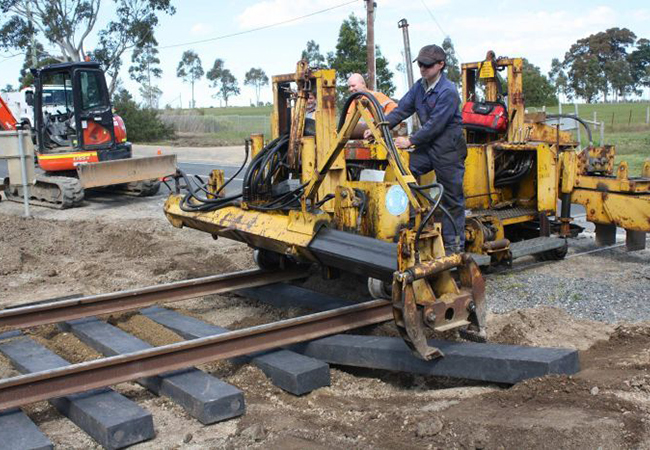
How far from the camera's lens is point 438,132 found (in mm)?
6199

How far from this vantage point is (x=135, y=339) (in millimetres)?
5723

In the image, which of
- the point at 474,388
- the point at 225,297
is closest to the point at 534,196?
the point at 225,297

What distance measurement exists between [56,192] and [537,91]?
34.7 meters

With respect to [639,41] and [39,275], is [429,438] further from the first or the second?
[639,41]

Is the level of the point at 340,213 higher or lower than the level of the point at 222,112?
lower

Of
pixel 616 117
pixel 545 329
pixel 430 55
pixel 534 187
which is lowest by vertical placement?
pixel 545 329

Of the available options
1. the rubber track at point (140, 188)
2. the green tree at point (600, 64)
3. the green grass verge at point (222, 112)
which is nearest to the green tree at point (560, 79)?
the green tree at point (600, 64)

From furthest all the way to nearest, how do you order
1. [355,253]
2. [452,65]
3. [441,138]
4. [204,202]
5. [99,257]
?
[452,65], [99,257], [204,202], [441,138], [355,253]

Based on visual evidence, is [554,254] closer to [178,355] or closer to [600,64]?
[178,355]

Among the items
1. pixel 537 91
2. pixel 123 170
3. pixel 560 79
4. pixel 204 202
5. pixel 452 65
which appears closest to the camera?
pixel 204 202

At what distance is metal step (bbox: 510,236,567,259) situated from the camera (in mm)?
7918

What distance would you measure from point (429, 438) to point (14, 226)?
9320mm

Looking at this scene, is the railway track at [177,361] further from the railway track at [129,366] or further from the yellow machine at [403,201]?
the yellow machine at [403,201]

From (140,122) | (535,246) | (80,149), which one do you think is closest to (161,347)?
(535,246)
